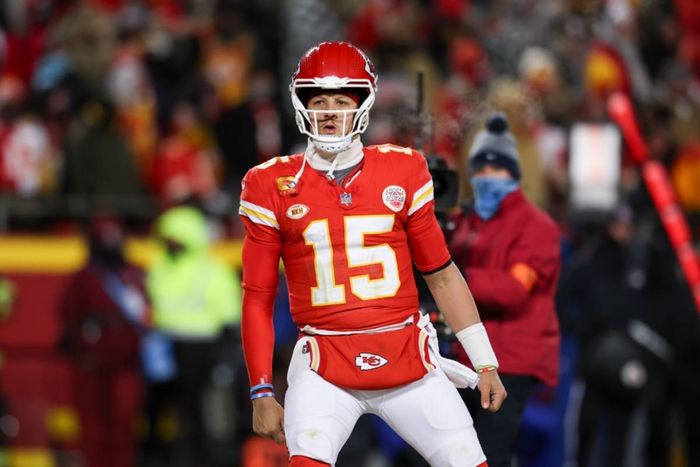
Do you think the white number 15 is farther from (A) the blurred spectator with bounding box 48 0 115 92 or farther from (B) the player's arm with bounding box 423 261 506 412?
(A) the blurred spectator with bounding box 48 0 115 92

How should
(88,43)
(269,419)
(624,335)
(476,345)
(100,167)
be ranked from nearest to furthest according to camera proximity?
(269,419) < (476,345) < (624,335) < (100,167) < (88,43)

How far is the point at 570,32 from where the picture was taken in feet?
51.2

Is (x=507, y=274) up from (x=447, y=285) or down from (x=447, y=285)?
down

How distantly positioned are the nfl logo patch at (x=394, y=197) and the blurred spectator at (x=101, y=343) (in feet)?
22.0

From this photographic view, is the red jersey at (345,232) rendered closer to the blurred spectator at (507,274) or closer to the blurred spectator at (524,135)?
the blurred spectator at (507,274)

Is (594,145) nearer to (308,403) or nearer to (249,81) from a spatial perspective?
(249,81)

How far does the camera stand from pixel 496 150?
7.44 meters

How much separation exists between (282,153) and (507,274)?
6718 mm

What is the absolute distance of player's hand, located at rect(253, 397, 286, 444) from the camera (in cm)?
583

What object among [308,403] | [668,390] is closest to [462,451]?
[308,403]

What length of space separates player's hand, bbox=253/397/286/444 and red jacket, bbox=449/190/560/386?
4.74 feet

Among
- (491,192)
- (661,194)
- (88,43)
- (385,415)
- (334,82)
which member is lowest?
(385,415)

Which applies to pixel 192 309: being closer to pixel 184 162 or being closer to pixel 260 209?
pixel 184 162

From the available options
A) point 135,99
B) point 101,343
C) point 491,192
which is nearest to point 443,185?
point 491,192
